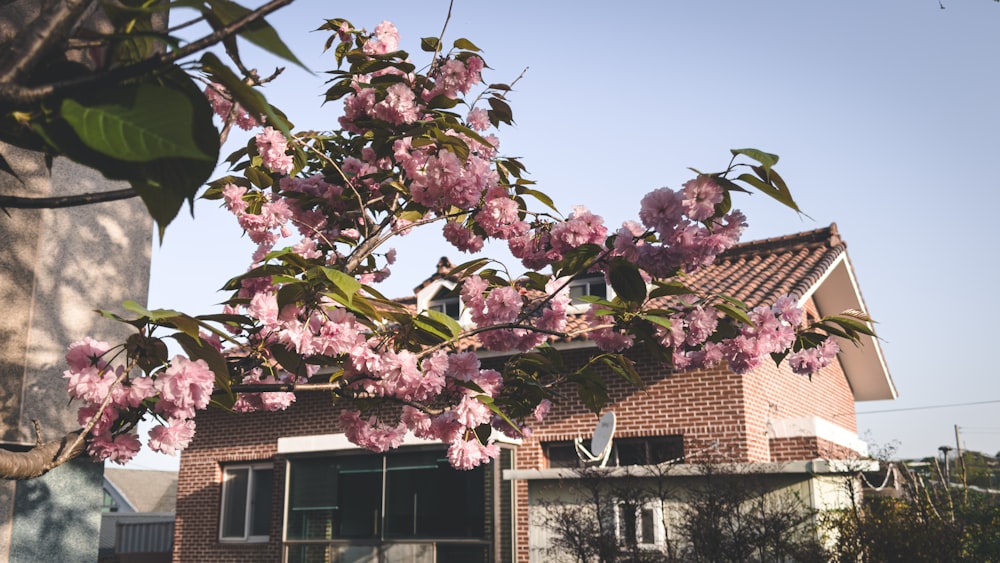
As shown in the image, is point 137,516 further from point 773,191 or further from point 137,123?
point 137,123

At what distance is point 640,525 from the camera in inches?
395

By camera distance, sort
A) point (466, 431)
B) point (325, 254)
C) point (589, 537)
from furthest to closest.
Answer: point (589, 537) → point (325, 254) → point (466, 431)

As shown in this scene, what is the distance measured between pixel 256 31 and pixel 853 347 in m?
18.1

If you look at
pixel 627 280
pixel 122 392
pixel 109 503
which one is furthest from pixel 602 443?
pixel 109 503

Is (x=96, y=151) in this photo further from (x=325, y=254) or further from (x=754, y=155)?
(x=325, y=254)

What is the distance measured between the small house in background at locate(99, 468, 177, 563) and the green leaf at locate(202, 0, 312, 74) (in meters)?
14.5

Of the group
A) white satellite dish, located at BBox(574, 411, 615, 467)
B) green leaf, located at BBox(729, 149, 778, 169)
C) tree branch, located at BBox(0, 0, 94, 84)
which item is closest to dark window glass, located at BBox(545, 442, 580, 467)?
white satellite dish, located at BBox(574, 411, 615, 467)

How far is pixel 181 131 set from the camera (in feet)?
3.69

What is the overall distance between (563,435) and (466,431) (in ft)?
32.3

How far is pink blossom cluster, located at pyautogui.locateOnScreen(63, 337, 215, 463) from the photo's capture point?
2539 mm

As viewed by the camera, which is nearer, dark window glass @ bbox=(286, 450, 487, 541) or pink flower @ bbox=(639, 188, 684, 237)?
pink flower @ bbox=(639, 188, 684, 237)

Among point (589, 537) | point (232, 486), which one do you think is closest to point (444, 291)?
point (232, 486)

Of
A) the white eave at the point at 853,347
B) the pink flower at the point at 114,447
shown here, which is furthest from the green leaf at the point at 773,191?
the white eave at the point at 853,347

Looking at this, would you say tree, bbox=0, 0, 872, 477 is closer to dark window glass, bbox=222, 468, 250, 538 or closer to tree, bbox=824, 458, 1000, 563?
tree, bbox=824, 458, 1000, 563
